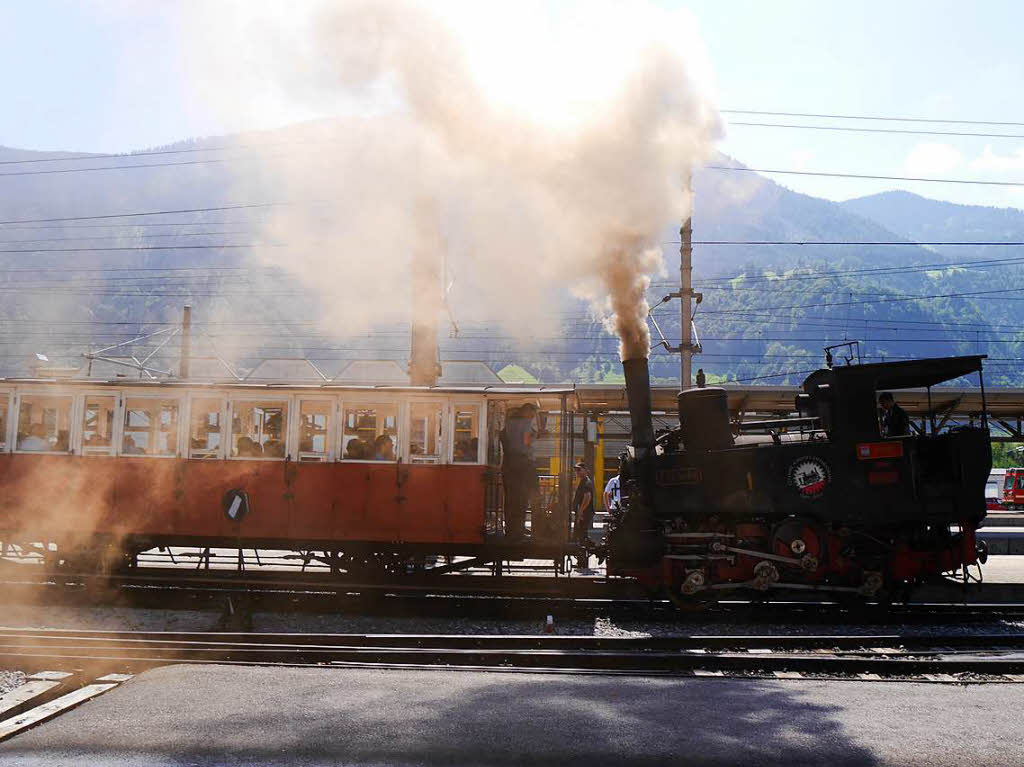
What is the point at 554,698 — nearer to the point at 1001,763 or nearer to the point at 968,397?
the point at 1001,763

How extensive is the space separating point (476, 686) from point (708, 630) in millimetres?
4180

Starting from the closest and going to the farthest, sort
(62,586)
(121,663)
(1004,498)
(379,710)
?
(379,710) < (121,663) < (62,586) < (1004,498)

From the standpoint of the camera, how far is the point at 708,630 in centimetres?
959

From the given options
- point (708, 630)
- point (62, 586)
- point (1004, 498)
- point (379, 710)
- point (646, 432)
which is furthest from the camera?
point (1004, 498)

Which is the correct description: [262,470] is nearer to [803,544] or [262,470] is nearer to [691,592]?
[691,592]

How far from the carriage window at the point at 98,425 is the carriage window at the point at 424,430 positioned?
4.47m

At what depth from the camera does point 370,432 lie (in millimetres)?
11602

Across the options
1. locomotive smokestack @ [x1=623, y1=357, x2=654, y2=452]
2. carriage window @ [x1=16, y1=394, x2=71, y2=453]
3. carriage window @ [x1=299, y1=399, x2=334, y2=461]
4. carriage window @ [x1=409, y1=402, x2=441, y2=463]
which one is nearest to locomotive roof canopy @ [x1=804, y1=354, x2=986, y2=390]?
locomotive smokestack @ [x1=623, y1=357, x2=654, y2=452]

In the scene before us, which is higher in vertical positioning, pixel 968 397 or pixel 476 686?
pixel 968 397

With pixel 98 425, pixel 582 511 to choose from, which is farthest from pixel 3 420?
pixel 582 511

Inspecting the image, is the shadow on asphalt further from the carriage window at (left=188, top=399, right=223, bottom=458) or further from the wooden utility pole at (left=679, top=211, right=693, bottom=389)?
the wooden utility pole at (left=679, top=211, right=693, bottom=389)

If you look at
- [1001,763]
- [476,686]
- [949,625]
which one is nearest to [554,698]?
[476,686]

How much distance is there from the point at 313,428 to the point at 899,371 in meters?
7.88

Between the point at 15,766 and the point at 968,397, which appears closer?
the point at 15,766
